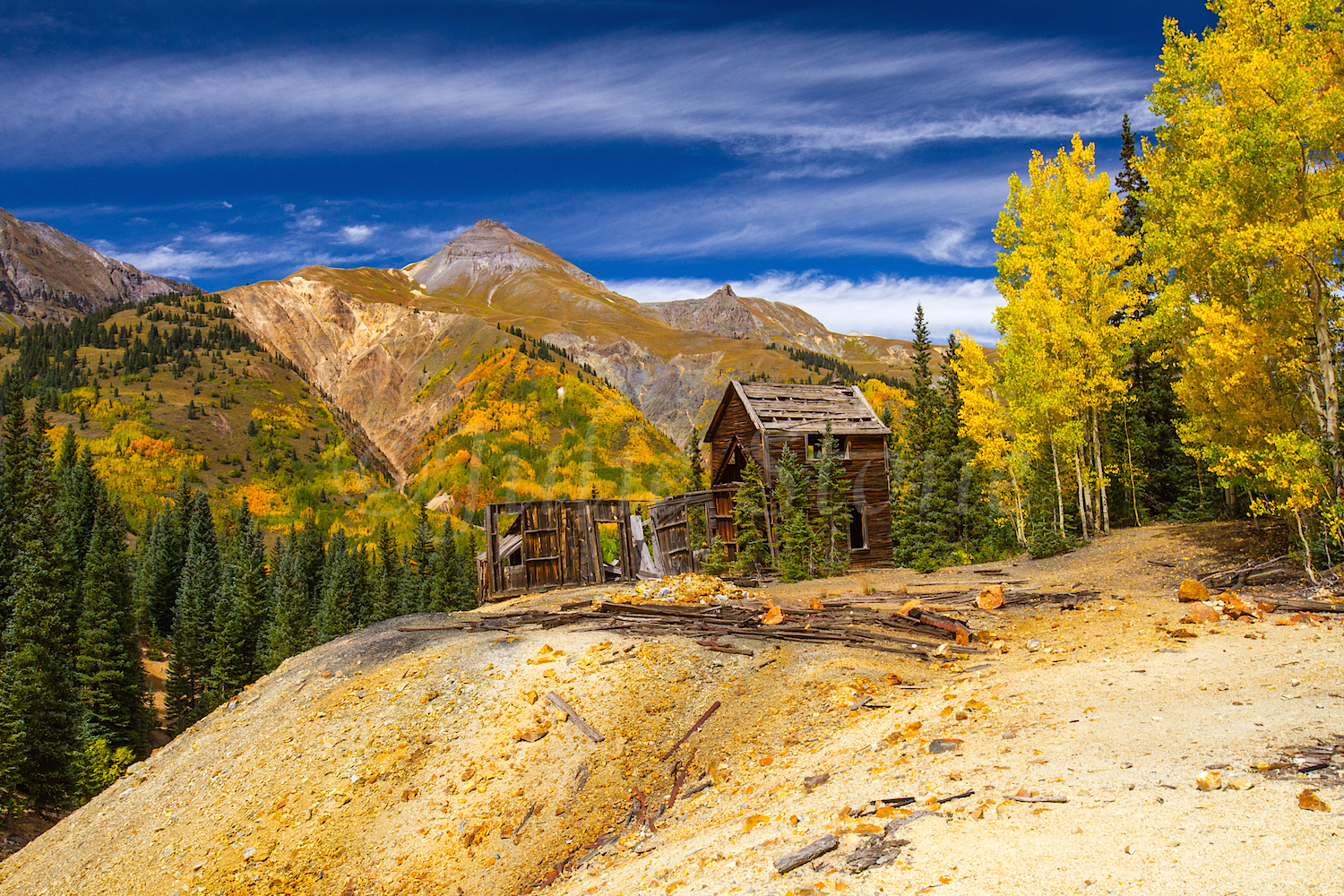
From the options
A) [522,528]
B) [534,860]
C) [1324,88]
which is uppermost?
[1324,88]

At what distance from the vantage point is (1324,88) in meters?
14.6

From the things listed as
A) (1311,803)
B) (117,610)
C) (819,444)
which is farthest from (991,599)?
(117,610)

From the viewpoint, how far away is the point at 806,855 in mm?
5496

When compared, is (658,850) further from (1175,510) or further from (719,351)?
(719,351)

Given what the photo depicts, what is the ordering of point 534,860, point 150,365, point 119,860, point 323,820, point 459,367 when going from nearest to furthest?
point 534,860
point 323,820
point 119,860
point 150,365
point 459,367

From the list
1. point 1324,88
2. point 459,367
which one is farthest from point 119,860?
point 459,367

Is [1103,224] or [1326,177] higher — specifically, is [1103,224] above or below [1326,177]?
above

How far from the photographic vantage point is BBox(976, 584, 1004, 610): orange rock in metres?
14.2

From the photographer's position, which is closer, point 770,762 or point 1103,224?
point 770,762

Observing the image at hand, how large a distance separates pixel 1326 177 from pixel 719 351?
182 metres

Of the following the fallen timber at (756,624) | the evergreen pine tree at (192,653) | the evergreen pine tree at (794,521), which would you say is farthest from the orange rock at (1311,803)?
the evergreen pine tree at (192,653)

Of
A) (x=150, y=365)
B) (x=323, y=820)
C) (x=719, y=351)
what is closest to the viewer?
(x=323, y=820)

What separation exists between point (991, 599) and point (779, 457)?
13081 mm

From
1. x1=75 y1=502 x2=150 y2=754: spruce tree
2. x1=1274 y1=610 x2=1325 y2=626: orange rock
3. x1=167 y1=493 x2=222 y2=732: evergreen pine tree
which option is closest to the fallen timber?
x1=1274 y1=610 x2=1325 y2=626: orange rock
